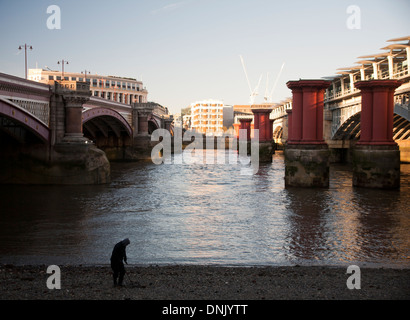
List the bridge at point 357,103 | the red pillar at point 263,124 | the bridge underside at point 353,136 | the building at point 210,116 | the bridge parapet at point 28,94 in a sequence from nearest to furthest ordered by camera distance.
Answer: the bridge parapet at point 28,94 < the bridge at point 357,103 < the bridge underside at point 353,136 < the red pillar at point 263,124 < the building at point 210,116

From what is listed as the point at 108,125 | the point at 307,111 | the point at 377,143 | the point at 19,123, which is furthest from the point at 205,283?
the point at 108,125

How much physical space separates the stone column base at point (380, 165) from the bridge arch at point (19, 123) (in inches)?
724

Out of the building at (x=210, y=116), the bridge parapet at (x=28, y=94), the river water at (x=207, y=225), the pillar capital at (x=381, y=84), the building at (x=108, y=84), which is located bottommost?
the river water at (x=207, y=225)

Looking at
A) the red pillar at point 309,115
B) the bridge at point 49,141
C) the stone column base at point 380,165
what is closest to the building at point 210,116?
the red pillar at point 309,115

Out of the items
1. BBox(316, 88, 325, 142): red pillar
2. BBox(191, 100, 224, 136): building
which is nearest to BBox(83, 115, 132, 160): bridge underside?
BBox(316, 88, 325, 142): red pillar

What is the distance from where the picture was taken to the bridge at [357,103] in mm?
33156

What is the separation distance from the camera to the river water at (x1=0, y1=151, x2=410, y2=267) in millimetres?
12047

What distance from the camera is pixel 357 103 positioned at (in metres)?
41.2

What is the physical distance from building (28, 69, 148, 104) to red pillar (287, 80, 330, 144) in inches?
3208

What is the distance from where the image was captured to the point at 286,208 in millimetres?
19906

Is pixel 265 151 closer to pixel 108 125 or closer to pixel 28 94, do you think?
pixel 108 125

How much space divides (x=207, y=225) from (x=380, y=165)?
1330 cm

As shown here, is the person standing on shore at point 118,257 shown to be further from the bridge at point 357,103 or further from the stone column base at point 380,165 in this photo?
the bridge at point 357,103
